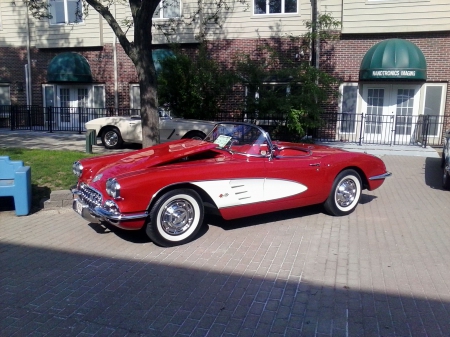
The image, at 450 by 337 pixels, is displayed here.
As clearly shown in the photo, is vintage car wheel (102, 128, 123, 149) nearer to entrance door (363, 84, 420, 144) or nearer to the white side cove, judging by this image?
entrance door (363, 84, 420, 144)

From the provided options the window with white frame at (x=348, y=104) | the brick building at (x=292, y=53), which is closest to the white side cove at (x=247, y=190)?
the brick building at (x=292, y=53)

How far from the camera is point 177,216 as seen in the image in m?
5.53

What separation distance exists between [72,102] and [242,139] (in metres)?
16.7

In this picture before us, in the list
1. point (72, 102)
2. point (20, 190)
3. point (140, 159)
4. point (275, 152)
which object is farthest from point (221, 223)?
point (72, 102)

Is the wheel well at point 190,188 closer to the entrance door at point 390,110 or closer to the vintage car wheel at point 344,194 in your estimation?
the vintage car wheel at point 344,194

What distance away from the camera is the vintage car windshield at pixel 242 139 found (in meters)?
6.28

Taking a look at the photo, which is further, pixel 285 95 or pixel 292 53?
pixel 292 53

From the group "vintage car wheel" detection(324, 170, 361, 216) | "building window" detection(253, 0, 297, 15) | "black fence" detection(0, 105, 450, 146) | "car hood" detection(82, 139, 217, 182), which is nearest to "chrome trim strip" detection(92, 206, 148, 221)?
"car hood" detection(82, 139, 217, 182)

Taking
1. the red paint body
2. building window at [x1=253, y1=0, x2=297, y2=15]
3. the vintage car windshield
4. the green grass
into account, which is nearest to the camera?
the red paint body

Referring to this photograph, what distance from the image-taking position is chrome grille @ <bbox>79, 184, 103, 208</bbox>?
5403 millimetres

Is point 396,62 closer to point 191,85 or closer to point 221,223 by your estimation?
point 191,85

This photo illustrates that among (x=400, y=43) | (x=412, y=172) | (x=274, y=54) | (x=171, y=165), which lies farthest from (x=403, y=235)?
(x=400, y=43)

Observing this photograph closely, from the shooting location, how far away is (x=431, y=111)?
55.8 ft

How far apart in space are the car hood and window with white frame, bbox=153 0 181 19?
45.3 ft
